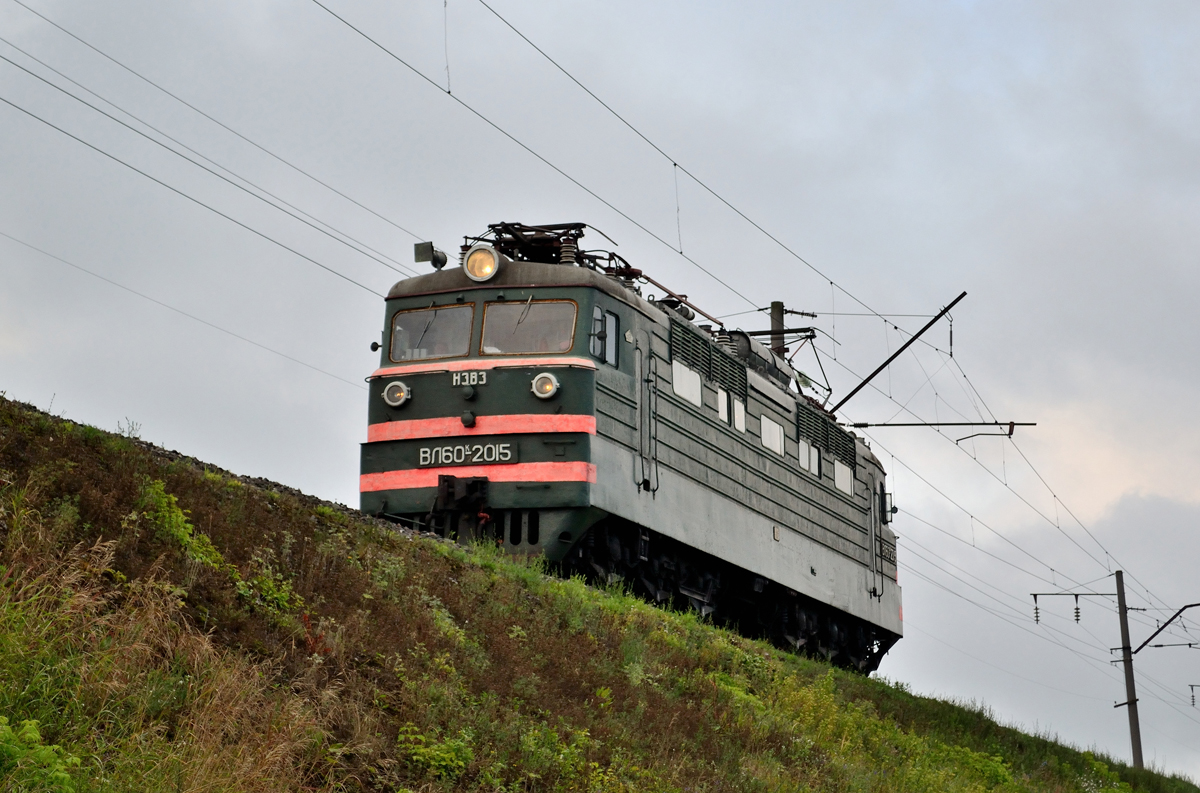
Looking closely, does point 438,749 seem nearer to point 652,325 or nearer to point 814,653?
point 652,325

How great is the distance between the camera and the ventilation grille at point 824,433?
2411 centimetres

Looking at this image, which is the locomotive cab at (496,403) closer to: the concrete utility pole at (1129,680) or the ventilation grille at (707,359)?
the ventilation grille at (707,359)

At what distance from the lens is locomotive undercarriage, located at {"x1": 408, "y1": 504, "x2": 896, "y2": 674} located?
16688mm

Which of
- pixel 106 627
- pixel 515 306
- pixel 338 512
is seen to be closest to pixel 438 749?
pixel 106 627

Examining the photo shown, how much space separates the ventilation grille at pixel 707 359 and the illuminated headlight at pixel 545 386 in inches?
112

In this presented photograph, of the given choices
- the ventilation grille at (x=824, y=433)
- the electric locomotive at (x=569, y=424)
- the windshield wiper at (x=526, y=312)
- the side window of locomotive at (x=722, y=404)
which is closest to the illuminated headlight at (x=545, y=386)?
the electric locomotive at (x=569, y=424)

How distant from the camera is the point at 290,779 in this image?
799cm

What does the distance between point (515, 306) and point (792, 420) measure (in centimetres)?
749

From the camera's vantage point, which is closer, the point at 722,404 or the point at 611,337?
the point at 611,337

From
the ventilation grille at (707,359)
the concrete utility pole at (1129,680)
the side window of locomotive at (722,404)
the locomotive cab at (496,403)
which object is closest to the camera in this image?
the locomotive cab at (496,403)

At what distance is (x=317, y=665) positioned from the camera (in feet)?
30.9

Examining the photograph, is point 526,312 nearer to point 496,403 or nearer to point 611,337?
point 611,337

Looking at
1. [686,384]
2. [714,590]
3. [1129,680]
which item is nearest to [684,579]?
[714,590]

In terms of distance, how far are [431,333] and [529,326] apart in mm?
1237
